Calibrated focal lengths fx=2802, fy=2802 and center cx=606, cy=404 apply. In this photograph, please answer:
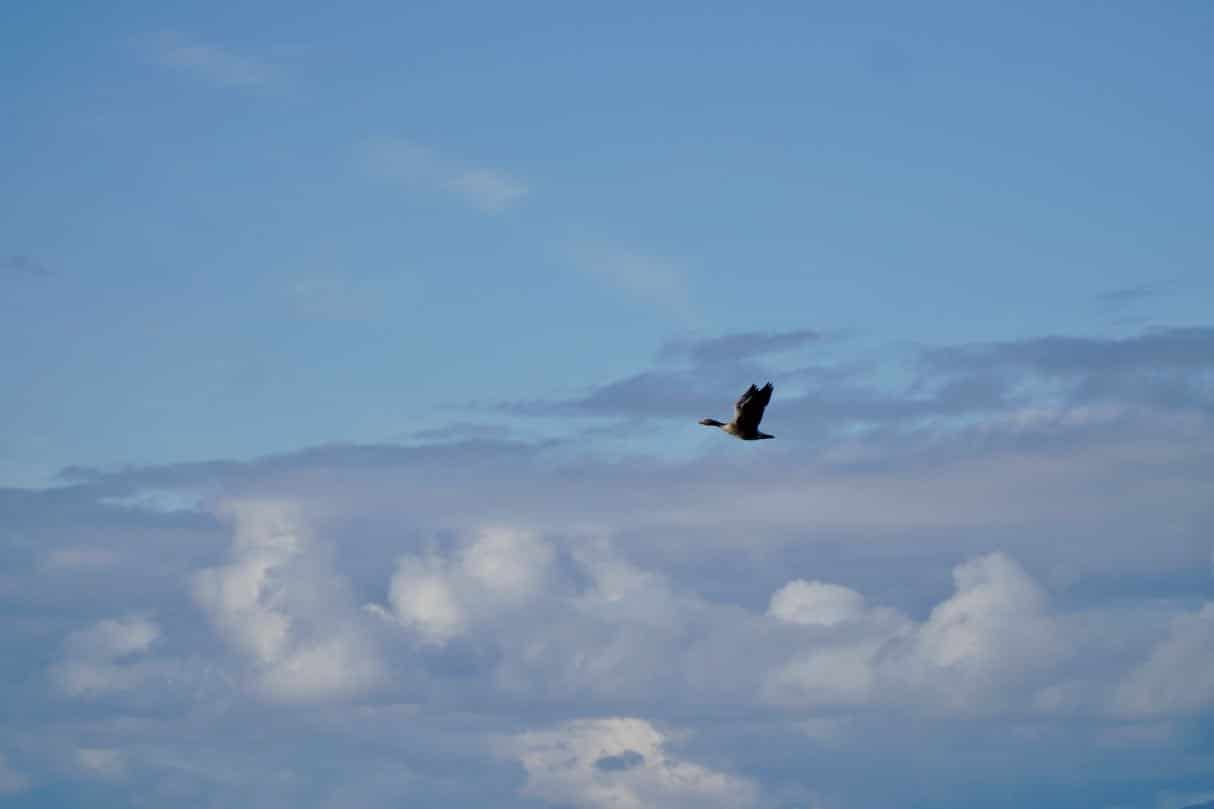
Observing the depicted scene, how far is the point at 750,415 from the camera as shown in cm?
17362

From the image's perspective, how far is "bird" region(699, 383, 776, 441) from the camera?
169875 millimetres

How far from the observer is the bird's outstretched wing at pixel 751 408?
6673 inches

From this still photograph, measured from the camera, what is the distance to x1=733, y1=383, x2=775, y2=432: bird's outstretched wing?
170m

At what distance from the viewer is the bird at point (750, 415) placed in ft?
557

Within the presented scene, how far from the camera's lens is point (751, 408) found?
173 metres

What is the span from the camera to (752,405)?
6777 inches

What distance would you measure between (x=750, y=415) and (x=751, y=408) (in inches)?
42.9
